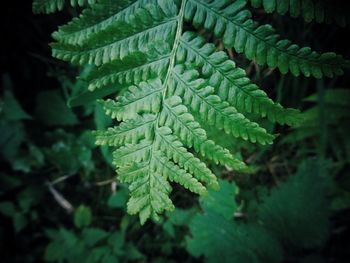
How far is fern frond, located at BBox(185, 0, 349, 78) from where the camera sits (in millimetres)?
1110

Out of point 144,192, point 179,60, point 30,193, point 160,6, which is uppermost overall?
point 160,6

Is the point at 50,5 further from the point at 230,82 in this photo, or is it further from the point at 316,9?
the point at 316,9

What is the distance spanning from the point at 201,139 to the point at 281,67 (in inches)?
15.4

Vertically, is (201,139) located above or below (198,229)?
above

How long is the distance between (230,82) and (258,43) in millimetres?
174

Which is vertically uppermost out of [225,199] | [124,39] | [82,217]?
[124,39]

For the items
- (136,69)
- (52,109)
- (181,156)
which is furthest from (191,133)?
(52,109)

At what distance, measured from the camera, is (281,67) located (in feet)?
3.76

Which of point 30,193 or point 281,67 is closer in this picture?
point 281,67

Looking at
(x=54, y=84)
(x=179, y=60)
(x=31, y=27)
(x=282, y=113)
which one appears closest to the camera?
(x=282, y=113)

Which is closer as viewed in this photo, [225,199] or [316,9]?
[316,9]

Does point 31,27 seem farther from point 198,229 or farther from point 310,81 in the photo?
point 310,81

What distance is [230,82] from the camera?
1.20 meters

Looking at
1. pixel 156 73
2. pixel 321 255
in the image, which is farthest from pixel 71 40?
pixel 321 255
